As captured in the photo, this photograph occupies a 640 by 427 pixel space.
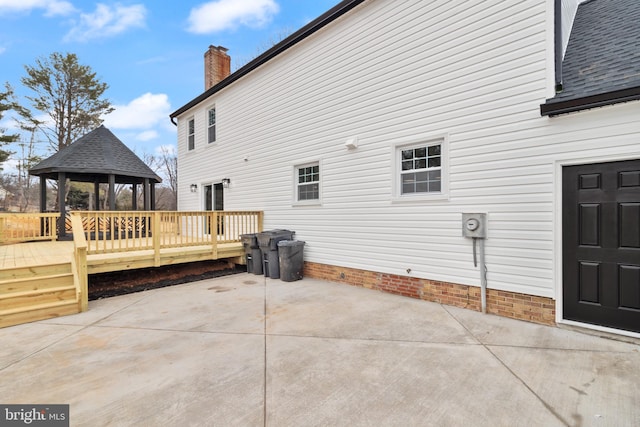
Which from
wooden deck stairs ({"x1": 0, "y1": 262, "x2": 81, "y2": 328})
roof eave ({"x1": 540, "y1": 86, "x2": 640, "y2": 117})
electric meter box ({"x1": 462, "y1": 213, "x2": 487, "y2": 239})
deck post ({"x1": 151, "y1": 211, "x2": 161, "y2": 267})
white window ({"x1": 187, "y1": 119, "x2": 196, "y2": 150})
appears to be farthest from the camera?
white window ({"x1": 187, "y1": 119, "x2": 196, "y2": 150})

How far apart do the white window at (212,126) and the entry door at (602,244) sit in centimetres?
1022

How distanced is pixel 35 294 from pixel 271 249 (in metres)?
4.15

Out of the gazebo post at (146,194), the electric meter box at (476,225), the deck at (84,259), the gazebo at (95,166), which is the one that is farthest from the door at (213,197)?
the electric meter box at (476,225)

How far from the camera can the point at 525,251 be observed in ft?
13.5

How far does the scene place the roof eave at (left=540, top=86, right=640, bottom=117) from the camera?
329cm

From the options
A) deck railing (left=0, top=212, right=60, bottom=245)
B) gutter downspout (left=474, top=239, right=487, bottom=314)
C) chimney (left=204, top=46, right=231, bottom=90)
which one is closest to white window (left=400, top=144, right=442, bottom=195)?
gutter downspout (left=474, top=239, right=487, bottom=314)

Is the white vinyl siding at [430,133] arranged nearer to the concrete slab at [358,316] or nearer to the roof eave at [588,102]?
the roof eave at [588,102]

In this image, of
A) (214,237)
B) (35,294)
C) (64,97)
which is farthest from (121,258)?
(64,97)

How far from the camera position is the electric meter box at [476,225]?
4.43 m

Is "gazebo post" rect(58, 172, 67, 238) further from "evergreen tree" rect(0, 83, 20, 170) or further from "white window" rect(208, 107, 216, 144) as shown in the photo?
"evergreen tree" rect(0, 83, 20, 170)

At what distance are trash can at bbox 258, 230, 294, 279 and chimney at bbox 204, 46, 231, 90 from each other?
7.65m

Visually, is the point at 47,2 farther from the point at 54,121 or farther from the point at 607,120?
the point at 607,120

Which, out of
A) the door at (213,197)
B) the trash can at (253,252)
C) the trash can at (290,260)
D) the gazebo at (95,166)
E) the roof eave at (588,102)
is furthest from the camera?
the door at (213,197)

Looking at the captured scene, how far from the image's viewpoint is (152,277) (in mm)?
6805
